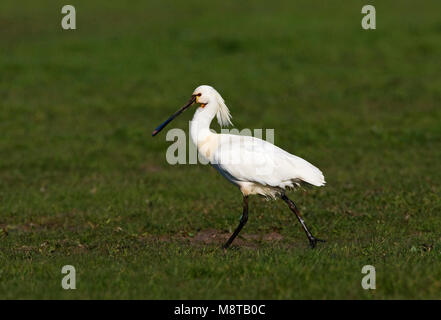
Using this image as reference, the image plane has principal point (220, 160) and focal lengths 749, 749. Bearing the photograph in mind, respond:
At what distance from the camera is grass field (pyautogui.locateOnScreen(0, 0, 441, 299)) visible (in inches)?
295

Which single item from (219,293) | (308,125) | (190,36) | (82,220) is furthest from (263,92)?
(219,293)

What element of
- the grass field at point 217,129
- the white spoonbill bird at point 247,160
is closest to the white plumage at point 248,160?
the white spoonbill bird at point 247,160

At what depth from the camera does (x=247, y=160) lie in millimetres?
9117

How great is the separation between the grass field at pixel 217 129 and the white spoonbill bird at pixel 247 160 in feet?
2.79

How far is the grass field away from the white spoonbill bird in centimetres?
85

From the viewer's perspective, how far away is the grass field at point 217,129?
7.50 metres

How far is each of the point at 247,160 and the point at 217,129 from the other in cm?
847

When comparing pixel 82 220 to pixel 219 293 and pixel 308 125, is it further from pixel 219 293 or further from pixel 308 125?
pixel 308 125

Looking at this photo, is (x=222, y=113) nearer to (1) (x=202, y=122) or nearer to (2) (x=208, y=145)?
(1) (x=202, y=122)

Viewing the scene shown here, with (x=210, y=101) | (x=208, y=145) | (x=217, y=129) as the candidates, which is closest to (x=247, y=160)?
(x=208, y=145)

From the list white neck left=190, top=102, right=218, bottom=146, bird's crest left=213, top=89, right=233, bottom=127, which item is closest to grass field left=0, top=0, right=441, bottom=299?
white neck left=190, top=102, right=218, bottom=146

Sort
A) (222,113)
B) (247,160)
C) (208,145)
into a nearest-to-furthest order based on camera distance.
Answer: (247,160) → (208,145) → (222,113)
